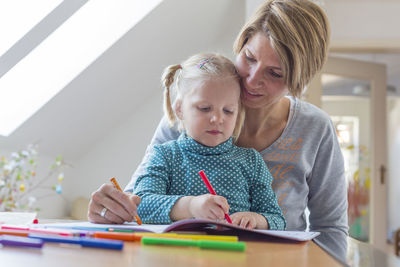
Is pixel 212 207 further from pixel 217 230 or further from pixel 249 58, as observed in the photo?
pixel 249 58

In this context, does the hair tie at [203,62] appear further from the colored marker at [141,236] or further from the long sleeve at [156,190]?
the colored marker at [141,236]

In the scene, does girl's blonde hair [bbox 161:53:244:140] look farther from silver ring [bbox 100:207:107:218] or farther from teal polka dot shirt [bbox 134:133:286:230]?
silver ring [bbox 100:207:107:218]

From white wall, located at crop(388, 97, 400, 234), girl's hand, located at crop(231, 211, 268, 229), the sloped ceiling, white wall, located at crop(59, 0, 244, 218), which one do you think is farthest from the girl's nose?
white wall, located at crop(388, 97, 400, 234)

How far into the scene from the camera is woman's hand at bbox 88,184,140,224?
896 mm

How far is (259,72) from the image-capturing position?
4.29 feet

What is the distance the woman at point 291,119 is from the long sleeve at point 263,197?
22cm

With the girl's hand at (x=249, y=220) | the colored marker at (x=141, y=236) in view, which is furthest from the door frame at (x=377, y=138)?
the colored marker at (x=141, y=236)

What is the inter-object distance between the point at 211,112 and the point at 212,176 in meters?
0.15

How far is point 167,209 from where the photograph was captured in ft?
3.21

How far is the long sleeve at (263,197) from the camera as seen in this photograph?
1.10 m

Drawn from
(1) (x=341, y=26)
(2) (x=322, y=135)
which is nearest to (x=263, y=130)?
(2) (x=322, y=135)

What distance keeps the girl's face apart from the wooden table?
1.72 feet

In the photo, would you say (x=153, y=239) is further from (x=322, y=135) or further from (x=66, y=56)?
(x=66, y=56)

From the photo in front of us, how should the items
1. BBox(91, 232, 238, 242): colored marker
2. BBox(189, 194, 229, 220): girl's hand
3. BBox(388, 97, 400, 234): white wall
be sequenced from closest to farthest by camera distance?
1. BBox(91, 232, 238, 242): colored marker
2. BBox(189, 194, 229, 220): girl's hand
3. BBox(388, 97, 400, 234): white wall
